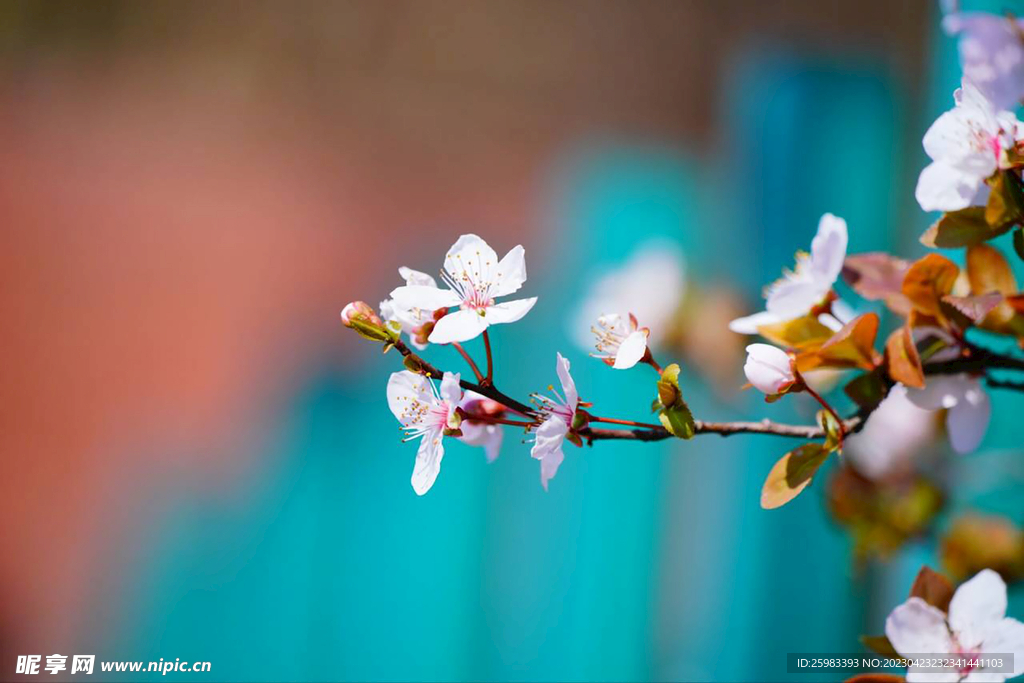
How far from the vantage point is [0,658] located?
1.16m

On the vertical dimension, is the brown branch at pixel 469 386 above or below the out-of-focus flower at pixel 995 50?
below

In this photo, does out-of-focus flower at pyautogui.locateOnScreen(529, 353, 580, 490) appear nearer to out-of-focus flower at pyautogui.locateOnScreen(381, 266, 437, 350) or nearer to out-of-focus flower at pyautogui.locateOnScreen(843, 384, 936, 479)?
out-of-focus flower at pyautogui.locateOnScreen(381, 266, 437, 350)

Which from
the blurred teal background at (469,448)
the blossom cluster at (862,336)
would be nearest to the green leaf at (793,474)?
the blossom cluster at (862,336)

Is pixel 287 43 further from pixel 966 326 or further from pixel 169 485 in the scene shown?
pixel 966 326

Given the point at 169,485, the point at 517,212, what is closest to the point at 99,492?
the point at 169,485

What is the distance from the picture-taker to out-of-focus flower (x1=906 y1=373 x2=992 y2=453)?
366 millimetres

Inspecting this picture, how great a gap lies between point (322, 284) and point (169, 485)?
1.45 ft

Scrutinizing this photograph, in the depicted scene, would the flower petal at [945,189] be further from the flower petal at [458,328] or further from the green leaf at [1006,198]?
the flower petal at [458,328]

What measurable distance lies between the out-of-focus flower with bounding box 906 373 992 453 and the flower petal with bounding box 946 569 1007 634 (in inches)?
2.7

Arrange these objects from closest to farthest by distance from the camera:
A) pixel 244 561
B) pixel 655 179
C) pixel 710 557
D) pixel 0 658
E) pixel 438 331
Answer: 1. pixel 438 331
2. pixel 0 658
3. pixel 244 561
4. pixel 710 557
5. pixel 655 179

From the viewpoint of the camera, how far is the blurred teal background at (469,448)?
4.09ft

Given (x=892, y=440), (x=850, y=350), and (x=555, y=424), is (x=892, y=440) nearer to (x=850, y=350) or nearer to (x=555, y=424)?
(x=850, y=350)

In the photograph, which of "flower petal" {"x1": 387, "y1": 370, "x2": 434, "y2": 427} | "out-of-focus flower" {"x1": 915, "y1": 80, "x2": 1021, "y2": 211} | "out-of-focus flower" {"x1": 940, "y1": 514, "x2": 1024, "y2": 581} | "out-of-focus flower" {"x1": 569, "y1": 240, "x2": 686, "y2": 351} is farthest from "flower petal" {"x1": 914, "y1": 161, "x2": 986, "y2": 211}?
"out-of-focus flower" {"x1": 569, "y1": 240, "x2": 686, "y2": 351}

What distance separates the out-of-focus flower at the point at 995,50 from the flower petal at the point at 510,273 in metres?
0.17
